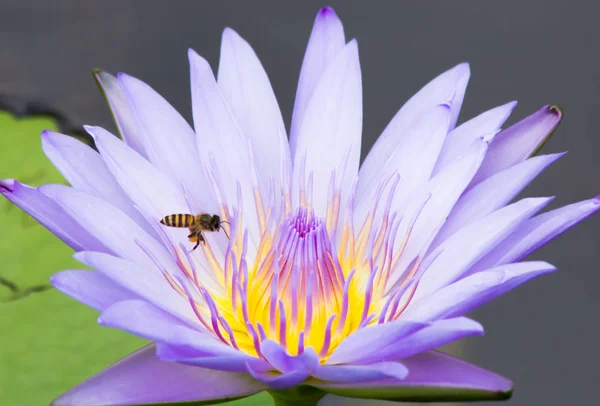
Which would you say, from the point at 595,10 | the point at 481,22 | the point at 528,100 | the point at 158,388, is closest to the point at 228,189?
the point at 158,388

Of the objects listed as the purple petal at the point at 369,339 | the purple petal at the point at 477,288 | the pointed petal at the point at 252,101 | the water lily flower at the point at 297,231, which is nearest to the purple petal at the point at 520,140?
the water lily flower at the point at 297,231

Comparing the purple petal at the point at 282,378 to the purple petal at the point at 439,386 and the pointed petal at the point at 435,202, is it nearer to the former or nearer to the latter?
the purple petal at the point at 439,386

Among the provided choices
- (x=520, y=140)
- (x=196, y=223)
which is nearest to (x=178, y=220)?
(x=196, y=223)

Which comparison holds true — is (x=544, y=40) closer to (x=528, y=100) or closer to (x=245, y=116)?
(x=528, y=100)

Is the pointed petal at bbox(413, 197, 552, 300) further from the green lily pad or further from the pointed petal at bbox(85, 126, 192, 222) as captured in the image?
the green lily pad

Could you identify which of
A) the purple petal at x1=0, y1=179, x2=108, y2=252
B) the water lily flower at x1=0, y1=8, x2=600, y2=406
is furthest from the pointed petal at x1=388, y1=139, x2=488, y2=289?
the purple petal at x1=0, y1=179, x2=108, y2=252

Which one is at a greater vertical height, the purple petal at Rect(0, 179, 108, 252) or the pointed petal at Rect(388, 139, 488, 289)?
the purple petal at Rect(0, 179, 108, 252)
